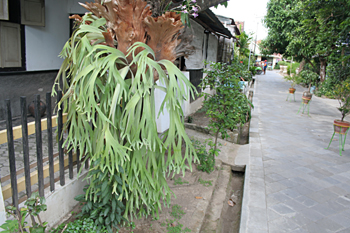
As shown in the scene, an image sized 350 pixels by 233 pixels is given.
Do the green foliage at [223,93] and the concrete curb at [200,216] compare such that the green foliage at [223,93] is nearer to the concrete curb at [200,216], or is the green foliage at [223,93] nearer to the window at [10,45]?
the concrete curb at [200,216]


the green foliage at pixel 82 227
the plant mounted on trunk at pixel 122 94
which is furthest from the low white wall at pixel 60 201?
the plant mounted on trunk at pixel 122 94

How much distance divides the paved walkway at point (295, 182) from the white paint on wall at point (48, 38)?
536 cm

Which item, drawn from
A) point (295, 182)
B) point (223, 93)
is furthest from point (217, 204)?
point (223, 93)

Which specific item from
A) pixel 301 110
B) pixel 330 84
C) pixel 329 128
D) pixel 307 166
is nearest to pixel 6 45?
pixel 307 166

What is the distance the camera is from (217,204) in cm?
380

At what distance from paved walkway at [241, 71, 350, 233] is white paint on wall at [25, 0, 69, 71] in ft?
17.6

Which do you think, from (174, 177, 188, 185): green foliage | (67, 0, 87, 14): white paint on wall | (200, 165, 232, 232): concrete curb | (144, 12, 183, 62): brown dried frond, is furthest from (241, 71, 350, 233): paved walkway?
(67, 0, 87, 14): white paint on wall

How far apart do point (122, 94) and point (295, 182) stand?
3571 mm

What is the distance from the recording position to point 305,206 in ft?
12.1

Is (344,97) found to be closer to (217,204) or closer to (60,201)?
(217,204)

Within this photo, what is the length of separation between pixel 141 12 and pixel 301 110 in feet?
35.3

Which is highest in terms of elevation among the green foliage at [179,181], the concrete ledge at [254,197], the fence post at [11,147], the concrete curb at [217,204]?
the fence post at [11,147]

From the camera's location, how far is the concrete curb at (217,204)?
3.30 m

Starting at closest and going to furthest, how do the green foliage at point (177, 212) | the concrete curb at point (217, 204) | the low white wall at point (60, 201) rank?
the low white wall at point (60, 201), the green foliage at point (177, 212), the concrete curb at point (217, 204)
